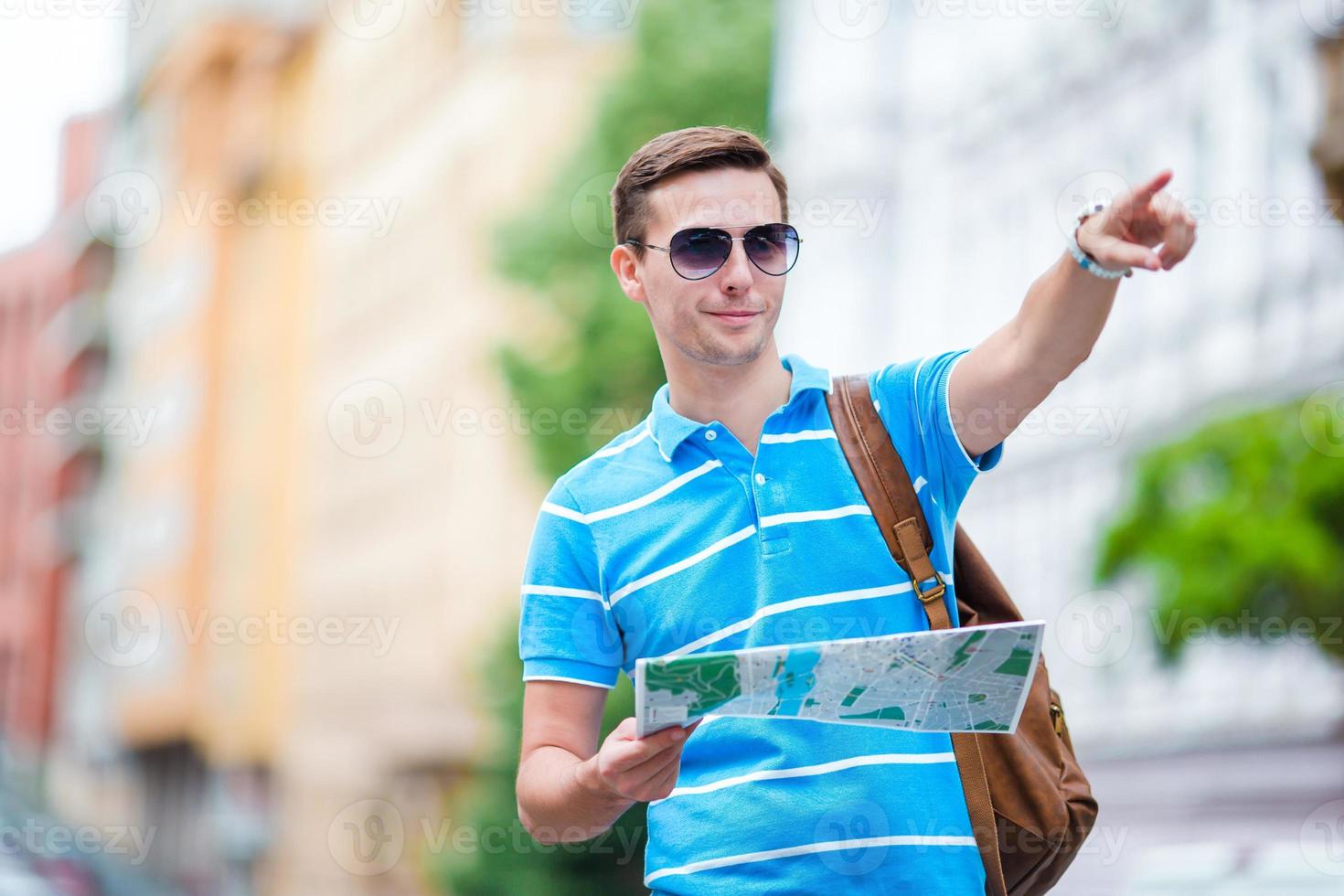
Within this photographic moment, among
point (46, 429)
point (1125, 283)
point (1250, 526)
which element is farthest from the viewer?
point (46, 429)

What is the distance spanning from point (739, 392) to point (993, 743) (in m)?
0.62

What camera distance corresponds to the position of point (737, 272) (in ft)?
7.94

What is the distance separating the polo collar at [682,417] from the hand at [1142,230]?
0.47 meters

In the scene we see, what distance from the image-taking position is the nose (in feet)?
7.94

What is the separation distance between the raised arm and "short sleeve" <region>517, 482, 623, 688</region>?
567 mm

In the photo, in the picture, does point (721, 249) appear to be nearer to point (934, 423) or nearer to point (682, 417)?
point (682, 417)

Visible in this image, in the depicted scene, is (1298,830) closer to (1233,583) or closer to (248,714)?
(1233,583)

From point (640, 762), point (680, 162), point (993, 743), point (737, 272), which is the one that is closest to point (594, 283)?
point (680, 162)

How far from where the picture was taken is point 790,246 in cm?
249

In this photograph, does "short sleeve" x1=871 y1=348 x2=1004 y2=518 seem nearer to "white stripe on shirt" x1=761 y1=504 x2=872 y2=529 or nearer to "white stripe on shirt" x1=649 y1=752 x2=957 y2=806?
"white stripe on shirt" x1=761 y1=504 x2=872 y2=529

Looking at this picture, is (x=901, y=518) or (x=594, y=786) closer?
(x=594, y=786)

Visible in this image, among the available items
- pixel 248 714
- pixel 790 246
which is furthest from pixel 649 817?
pixel 248 714

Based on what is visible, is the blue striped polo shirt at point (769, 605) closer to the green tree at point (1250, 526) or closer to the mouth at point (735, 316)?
the mouth at point (735, 316)

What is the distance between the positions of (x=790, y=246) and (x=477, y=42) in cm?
2546
